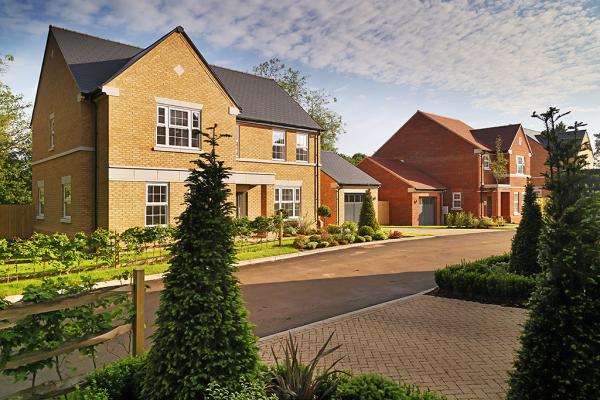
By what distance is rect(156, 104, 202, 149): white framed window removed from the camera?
1800 centimetres

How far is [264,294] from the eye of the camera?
422 inches

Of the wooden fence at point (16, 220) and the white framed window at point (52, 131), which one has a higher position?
the white framed window at point (52, 131)

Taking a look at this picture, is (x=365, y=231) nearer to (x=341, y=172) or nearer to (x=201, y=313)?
(x=341, y=172)

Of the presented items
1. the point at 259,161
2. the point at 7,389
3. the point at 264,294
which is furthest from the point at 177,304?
the point at 259,161

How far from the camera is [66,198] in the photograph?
1931cm

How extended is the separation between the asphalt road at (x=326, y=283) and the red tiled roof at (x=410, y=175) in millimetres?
16375

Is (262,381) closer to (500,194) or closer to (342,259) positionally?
(342,259)

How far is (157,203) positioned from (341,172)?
1711cm

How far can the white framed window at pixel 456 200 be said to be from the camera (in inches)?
1553

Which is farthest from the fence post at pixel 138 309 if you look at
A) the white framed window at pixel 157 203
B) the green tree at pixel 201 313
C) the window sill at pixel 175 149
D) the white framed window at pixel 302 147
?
the white framed window at pixel 302 147

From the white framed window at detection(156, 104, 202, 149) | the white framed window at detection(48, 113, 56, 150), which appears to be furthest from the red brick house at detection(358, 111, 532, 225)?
the white framed window at detection(48, 113, 56, 150)

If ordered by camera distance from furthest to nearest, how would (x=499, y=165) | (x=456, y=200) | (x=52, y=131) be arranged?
(x=456, y=200)
(x=499, y=165)
(x=52, y=131)

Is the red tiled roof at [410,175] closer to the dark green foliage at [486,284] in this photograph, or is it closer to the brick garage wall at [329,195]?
the brick garage wall at [329,195]

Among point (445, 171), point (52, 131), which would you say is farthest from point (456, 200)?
point (52, 131)
